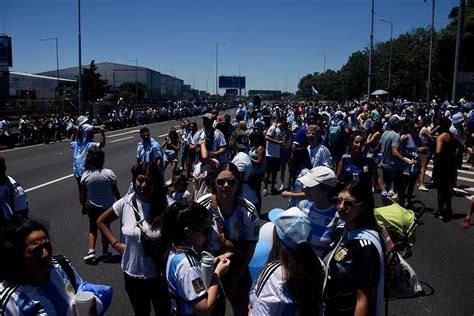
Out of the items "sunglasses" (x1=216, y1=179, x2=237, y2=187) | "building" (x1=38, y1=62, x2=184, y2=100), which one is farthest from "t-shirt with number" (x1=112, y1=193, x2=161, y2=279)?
"building" (x1=38, y1=62, x2=184, y2=100)

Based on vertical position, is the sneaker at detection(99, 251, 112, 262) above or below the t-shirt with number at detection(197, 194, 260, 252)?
below

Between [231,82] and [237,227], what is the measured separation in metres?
88.7

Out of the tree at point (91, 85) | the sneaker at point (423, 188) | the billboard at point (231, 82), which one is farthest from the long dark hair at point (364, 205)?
the billboard at point (231, 82)

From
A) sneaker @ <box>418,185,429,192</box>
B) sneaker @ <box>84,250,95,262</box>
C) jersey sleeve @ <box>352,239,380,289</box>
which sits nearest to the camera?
jersey sleeve @ <box>352,239,380,289</box>

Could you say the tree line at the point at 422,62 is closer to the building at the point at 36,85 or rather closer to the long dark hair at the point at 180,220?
the building at the point at 36,85

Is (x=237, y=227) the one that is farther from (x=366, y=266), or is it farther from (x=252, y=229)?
(x=366, y=266)

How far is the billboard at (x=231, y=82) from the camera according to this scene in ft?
297

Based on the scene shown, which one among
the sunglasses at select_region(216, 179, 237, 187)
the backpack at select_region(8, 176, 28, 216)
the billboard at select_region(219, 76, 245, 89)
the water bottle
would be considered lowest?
the backpack at select_region(8, 176, 28, 216)

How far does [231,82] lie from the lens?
3585 inches

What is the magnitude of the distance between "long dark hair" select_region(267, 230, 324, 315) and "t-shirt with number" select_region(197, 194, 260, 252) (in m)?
1.25

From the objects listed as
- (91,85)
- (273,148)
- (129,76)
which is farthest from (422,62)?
(129,76)

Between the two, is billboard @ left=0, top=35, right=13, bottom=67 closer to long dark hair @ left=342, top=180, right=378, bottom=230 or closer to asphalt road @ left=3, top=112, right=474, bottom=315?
asphalt road @ left=3, top=112, right=474, bottom=315

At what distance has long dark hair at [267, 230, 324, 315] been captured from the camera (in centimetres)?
236

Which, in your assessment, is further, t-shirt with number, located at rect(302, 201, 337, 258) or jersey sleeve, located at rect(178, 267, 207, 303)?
t-shirt with number, located at rect(302, 201, 337, 258)
